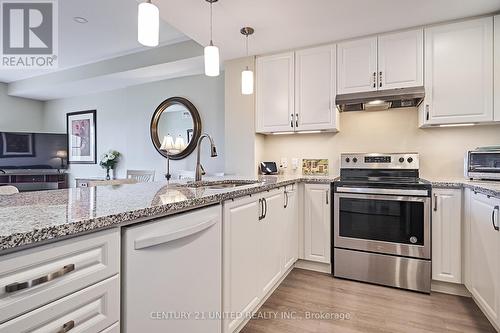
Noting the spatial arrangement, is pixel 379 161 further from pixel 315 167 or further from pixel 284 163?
pixel 284 163

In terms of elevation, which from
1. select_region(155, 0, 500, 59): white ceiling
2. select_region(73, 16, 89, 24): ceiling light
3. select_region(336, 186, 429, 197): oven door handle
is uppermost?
select_region(73, 16, 89, 24): ceiling light

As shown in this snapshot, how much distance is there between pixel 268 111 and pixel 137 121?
2.63 m

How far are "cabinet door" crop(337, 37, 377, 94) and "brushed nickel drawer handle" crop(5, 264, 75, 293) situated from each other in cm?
264

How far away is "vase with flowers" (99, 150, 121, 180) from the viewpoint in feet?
15.1

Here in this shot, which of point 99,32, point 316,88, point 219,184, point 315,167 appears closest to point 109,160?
point 99,32

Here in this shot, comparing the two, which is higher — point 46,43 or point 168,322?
point 46,43

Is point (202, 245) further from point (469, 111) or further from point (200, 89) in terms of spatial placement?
point (200, 89)

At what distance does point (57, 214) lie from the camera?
77 cm

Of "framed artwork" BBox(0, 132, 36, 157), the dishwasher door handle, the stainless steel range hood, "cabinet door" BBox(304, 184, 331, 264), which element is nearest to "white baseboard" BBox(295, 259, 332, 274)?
"cabinet door" BBox(304, 184, 331, 264)

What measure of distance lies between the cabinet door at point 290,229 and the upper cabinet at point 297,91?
85cm

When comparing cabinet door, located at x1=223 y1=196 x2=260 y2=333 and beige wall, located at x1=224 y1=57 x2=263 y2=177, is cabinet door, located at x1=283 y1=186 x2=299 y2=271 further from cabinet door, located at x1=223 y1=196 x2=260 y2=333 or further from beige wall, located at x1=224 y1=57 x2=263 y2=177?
beige wall, located at x1=224 y1=57 x2=263 y2=177

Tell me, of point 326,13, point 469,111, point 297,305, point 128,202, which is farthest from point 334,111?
point 128,202

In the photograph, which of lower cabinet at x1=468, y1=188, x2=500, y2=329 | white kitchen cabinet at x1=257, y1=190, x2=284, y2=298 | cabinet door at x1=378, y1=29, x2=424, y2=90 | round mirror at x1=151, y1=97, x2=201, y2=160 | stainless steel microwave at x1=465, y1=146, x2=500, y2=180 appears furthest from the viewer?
round mirror at x1=151, y1=97, x2=201, y2=160

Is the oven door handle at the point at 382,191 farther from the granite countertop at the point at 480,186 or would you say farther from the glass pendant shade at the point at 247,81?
the glass pendant shade at the point at 247,81
